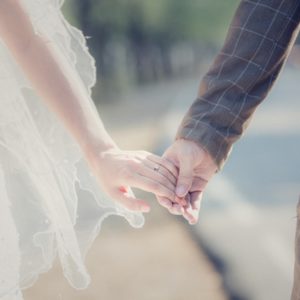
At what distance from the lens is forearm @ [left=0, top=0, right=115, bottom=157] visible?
2.67 metres

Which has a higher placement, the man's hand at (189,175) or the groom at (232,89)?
the groom at (232,89)

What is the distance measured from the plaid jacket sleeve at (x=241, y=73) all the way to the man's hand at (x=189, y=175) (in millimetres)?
31

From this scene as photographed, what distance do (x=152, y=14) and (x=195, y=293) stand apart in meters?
32.5

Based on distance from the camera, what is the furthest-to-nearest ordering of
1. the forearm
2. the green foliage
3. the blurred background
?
the green foliage, the blurred background, the forearm

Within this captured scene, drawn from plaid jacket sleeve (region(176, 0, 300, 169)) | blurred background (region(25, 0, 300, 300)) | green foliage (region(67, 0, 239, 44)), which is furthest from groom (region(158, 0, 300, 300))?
green foliage (region(67, 0, 239, 44))

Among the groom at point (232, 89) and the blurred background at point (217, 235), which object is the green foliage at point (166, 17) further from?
the groom at point (232, 89)

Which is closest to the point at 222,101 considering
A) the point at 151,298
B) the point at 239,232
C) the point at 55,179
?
the point at 55,179

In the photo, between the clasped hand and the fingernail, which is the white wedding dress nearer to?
the clasped hand

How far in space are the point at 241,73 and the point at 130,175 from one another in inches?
17.1

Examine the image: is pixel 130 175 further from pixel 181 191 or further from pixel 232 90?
pixel 232 90

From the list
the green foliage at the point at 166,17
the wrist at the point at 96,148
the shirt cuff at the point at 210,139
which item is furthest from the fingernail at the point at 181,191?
the green foliage at the point at 166,17

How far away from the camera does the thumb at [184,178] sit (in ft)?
9.46

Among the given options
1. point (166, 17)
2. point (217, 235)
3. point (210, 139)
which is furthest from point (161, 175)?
point (166, 17)

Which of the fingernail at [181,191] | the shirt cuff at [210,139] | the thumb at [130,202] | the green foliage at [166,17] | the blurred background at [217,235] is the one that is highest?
the shirt cuff at [210,139]
